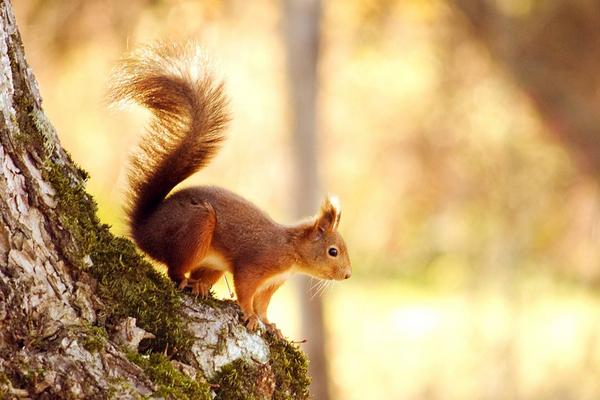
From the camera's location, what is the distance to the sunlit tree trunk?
218 inches

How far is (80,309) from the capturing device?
154 cm

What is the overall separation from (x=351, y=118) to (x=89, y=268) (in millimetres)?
7210

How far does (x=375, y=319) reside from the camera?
804cm

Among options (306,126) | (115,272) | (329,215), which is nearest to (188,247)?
(115,272)

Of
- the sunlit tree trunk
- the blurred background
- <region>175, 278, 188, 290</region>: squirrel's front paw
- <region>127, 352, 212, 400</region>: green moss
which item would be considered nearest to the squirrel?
<region>175, 278, 188, 290</region>: squirrel's front paw

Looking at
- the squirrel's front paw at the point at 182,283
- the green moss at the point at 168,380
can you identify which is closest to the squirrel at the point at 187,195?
the squirrel's front paw at the point at 182,283

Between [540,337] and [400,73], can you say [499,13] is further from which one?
[540,337]

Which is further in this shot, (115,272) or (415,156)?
(415,156)

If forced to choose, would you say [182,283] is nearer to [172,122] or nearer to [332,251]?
[172,122]

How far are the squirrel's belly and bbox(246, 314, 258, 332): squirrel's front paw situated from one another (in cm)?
24

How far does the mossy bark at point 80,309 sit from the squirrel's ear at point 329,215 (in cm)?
57

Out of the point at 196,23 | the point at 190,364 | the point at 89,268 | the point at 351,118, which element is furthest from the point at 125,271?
the point at 351,118

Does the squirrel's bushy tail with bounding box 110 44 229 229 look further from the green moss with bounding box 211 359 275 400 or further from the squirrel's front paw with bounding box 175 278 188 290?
the green moss with bounding box 211 359 275 400

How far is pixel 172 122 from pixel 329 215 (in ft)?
1.54
